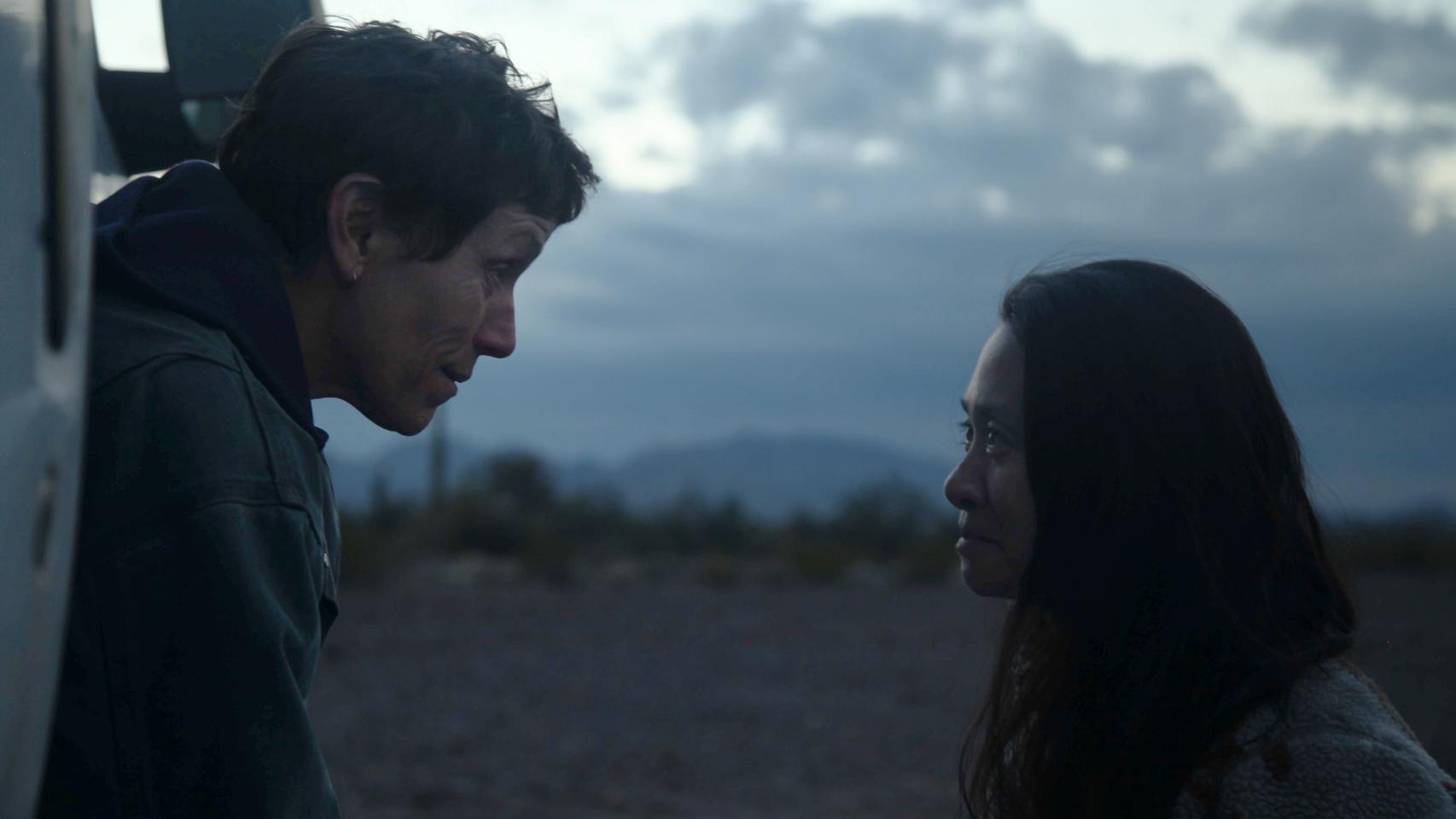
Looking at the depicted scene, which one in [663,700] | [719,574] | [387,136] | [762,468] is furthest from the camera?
[762,468]

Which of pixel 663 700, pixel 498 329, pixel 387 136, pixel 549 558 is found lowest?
pixel 549 558

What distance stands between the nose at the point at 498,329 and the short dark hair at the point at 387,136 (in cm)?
13

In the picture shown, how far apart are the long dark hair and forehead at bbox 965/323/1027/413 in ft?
0.13

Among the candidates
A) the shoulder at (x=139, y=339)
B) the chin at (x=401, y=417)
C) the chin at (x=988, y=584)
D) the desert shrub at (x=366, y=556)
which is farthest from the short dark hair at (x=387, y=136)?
the desert shrub at (x=366, y=556)

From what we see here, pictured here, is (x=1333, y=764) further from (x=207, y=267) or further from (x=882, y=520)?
(x=882, y=520)

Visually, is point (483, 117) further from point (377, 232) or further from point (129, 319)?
point (129, 319)

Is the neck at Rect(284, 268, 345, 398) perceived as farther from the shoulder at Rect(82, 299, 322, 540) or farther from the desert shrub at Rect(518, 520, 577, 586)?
the desert shrub at Rect(518, 520, 577, 586)

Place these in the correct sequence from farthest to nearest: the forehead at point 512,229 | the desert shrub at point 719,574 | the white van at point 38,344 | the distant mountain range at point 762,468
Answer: the distant mountain range at point 762,468
the desert shrub at point 719,574
the forehead at point 512,229
the white van at point 38,344

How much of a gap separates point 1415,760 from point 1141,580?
18.4 inches

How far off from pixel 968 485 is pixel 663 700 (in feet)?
32.7

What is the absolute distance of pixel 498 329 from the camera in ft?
6.97

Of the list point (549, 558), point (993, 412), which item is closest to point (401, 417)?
point (993, 412)

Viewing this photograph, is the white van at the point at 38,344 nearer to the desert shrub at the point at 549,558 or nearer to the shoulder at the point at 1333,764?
the shoulder at the point at 1333,764

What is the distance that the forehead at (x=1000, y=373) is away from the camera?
7.31 ft
